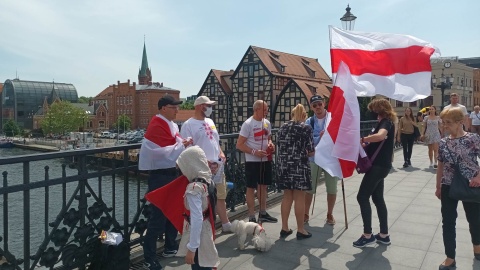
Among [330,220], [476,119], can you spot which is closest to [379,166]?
[330,220]

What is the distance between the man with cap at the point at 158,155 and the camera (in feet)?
12.2

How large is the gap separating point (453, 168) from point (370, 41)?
1844 millimetres

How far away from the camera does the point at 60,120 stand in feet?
305

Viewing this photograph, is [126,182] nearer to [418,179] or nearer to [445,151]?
[445,151]

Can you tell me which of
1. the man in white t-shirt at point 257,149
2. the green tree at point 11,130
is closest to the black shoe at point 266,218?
the man in white t-shirt at point 257,149

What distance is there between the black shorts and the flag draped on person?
3.62 ft

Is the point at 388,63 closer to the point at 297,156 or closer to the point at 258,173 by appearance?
the point at 297,156

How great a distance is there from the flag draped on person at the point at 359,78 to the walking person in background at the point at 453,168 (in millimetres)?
808

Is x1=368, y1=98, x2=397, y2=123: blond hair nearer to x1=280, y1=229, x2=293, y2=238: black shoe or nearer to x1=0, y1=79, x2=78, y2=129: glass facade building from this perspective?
x1=280, y1=229, x2=293, y2=238: black shoe

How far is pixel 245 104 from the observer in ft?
172

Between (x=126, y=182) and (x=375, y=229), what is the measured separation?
338 centimetres

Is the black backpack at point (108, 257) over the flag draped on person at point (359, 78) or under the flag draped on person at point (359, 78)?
under

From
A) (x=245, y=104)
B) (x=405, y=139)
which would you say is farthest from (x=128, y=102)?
(x=405, y=139)

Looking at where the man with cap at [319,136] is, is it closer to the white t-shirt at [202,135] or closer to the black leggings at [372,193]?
the black leggings at [372,193]
